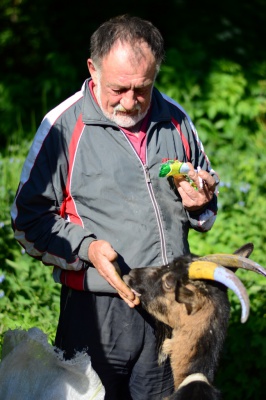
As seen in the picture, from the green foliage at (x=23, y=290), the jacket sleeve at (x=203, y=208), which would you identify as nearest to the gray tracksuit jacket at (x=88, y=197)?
the jacket sleeve at (x=203, y=208)

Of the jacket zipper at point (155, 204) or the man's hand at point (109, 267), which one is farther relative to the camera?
the jacket zipper at point (155, 204)

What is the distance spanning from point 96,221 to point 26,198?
0.40 meters

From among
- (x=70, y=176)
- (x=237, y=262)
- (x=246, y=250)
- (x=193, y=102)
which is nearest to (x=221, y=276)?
(x=237, y=262)

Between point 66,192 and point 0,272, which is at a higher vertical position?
point 66,192

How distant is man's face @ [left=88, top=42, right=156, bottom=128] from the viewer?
4.35 meters

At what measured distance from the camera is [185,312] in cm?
461

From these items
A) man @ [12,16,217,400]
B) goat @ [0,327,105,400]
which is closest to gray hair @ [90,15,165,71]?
man @ [12,16,217,400]

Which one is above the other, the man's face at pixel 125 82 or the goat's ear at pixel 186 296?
Result: the man's face at pixel 125 82

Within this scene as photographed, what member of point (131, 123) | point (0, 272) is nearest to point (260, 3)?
point (0, 272)

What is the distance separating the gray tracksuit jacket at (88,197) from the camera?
4453 millimetres

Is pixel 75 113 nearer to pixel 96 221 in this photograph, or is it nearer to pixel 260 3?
pixel 96 221

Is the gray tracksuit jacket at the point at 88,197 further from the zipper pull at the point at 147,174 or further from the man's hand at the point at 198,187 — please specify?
the man's hand at the point at 198,187

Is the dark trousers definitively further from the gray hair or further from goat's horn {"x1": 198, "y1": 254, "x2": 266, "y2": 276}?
the gray hair

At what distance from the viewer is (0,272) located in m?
6.37
